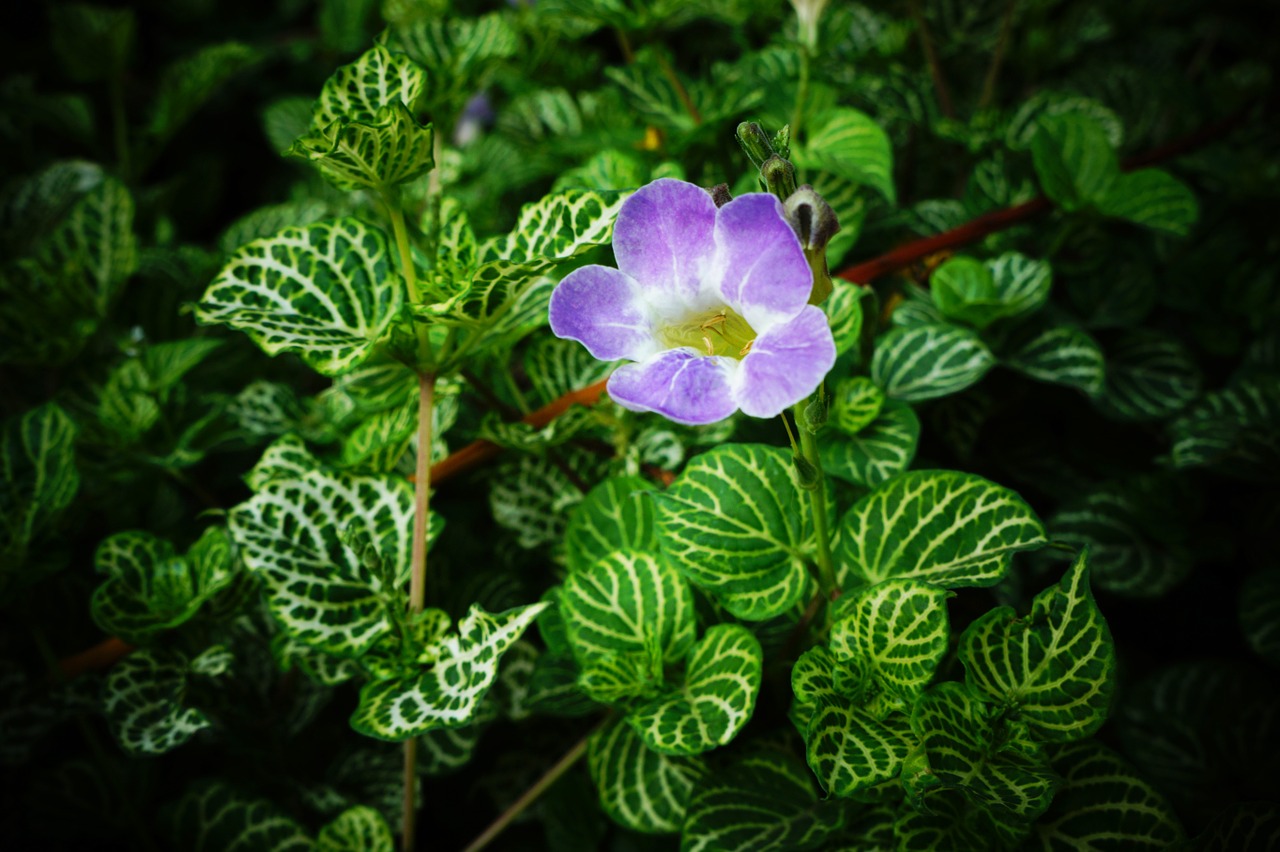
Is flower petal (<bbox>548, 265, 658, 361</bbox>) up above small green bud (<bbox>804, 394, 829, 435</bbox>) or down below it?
above

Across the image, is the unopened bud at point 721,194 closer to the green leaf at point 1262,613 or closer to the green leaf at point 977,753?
the green leaf at point 977,753

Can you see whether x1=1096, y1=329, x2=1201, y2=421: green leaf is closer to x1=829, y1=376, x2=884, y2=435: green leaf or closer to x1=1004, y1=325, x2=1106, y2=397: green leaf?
x1=1004, y1=325, x2=1106, y2=397: green leaf

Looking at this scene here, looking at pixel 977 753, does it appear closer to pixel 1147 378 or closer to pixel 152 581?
pixel 1147 378

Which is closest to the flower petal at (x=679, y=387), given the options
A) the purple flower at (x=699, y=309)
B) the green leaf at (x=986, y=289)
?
the purple flower at (x=699, y=309)

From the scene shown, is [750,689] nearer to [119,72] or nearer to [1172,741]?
[1172,741]

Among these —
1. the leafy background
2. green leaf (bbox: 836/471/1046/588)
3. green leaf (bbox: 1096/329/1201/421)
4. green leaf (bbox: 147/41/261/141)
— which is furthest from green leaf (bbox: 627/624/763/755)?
green leaf (bbox: 147/41/261/141)

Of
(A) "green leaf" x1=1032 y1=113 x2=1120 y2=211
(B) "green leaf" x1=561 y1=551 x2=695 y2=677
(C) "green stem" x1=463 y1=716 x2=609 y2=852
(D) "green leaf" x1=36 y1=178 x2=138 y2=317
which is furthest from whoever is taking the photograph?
(D) "green leaf" x1=36 y1=178 x2=138 y2=317

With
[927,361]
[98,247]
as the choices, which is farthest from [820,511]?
[98,247]
